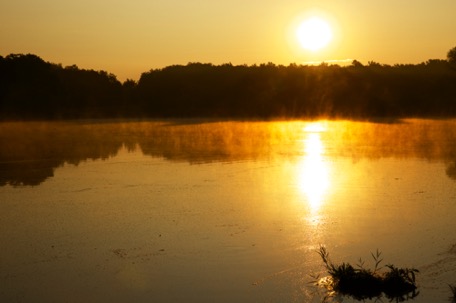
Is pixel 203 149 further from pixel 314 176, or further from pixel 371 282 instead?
pixel 371 282

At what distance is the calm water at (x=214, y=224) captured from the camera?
249 inches

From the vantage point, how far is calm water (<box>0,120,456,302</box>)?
6.33 meters

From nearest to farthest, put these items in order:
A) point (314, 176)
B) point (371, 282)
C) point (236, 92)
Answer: point (371, 282)
point (314, 176)
point (236, 92)

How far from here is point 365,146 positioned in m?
20.7

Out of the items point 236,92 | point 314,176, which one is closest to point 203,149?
point 314,176

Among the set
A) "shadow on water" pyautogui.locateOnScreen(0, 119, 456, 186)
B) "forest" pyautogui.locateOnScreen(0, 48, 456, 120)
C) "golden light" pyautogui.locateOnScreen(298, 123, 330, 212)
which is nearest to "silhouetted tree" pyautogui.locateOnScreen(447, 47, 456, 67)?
"forest" pyautogui.locateOnScreen(0, 48, 456, 120)

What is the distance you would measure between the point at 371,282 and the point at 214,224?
3155 mm

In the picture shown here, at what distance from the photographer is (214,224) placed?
29.0ft

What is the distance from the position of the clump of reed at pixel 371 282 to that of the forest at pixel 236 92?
4162 cm

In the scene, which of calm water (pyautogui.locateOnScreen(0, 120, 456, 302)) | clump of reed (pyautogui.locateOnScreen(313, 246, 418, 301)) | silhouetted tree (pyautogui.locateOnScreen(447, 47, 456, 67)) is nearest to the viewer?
clump of reed (pyautogui.locateOnScreen(313, 246, 418, 301))

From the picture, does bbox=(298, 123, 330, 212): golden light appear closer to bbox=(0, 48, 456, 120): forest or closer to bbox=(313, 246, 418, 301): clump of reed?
bbox=(313, 246, 418, 301): clump of reed

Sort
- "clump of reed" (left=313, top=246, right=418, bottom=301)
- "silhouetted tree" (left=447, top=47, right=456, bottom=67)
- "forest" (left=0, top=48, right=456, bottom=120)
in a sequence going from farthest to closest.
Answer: "silhouetted tree" (left=447, top=47, right=456, bottom=67)
"forest" (left=0, top=48, right=456, bottom=120)
"clump of reed" (left=313, top=246, right=418, bottom=301)

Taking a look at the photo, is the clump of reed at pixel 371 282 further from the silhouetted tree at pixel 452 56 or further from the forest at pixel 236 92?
the silhouetted tree at pixel 452 56

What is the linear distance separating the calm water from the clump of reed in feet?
0.48
